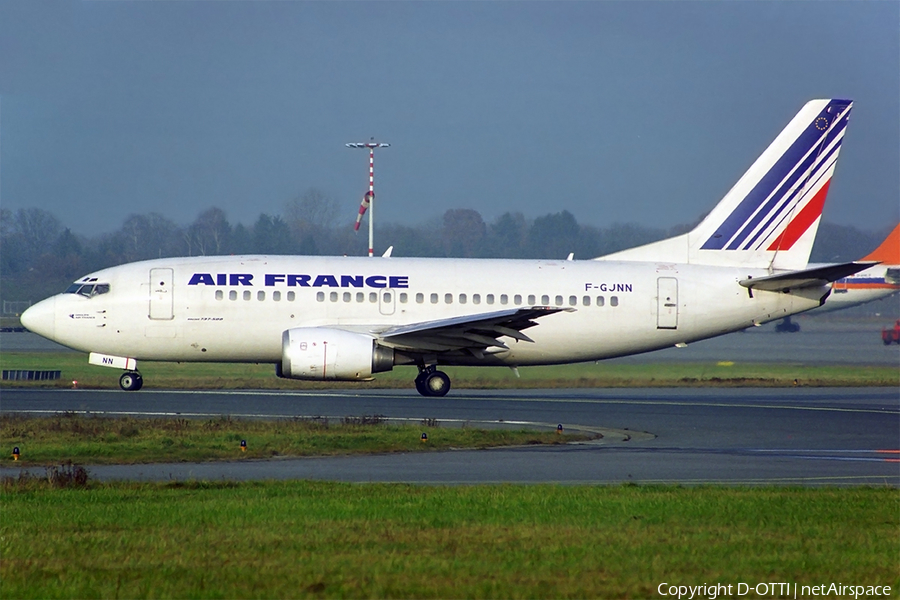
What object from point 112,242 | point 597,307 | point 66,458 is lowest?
point 66,458

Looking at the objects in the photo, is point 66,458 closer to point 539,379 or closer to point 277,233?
point 539,379

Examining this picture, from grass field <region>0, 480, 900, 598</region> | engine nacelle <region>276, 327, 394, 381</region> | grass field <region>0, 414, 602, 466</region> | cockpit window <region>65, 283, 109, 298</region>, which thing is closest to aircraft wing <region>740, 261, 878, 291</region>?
grass field <region>0, 414, 602, 466</region>

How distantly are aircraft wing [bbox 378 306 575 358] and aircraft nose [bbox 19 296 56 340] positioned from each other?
29.0 feet

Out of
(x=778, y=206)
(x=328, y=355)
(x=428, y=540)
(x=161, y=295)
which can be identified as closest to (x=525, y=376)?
(x=778, y=206)

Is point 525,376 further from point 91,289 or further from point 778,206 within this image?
point 91,289

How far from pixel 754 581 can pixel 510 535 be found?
2498 mm

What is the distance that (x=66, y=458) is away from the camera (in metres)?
17.4

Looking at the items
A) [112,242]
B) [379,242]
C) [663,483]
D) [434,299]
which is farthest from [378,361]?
[112,242]

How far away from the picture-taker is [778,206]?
31359mm

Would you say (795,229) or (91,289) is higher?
(795,229)

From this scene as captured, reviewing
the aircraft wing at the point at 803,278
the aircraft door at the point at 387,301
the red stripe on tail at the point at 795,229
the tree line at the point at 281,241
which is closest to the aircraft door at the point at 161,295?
the aircraft door at the point at 387,301

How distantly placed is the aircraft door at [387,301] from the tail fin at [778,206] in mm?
7890

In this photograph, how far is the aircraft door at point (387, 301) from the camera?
95.3ft

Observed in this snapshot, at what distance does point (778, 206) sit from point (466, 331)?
394 inches
